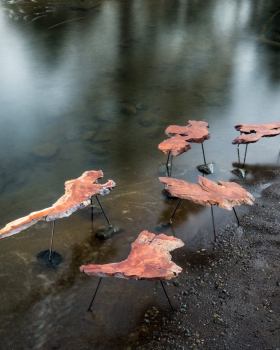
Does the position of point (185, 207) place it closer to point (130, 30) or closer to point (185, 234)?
point (185, 234)

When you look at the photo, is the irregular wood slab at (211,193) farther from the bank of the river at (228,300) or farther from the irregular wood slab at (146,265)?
the irregular wood slab at (146,265)

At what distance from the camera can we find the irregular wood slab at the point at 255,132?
31.8 feet

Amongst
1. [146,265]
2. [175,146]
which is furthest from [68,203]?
[175,146]

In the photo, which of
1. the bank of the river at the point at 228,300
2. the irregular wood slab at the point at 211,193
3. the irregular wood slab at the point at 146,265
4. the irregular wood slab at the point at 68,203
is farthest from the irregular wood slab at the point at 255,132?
the irregular wood slab at the point at 146,265

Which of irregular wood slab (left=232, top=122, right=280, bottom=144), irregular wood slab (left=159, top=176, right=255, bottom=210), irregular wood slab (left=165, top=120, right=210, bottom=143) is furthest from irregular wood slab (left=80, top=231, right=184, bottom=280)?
irregular wood slab (left=232, top=122, right=280, bottom=144)

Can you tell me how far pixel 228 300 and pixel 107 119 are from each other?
7.94 meters

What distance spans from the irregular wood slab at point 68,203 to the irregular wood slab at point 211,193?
3.71 ft

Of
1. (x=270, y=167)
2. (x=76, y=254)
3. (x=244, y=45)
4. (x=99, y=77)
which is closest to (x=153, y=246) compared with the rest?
(x=76, y=254)

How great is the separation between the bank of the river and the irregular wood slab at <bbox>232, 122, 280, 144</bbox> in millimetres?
2477

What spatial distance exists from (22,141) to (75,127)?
1.56 metres

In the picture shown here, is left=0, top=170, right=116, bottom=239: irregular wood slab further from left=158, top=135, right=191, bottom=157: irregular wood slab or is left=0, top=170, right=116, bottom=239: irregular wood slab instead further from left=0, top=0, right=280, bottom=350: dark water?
left=158, top=135, right=191, bottom=157: irregular wood slab

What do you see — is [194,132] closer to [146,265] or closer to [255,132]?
[255,132]

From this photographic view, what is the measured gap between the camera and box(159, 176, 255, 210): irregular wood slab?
7.16 m

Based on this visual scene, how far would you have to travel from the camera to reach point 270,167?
10.2 meters
